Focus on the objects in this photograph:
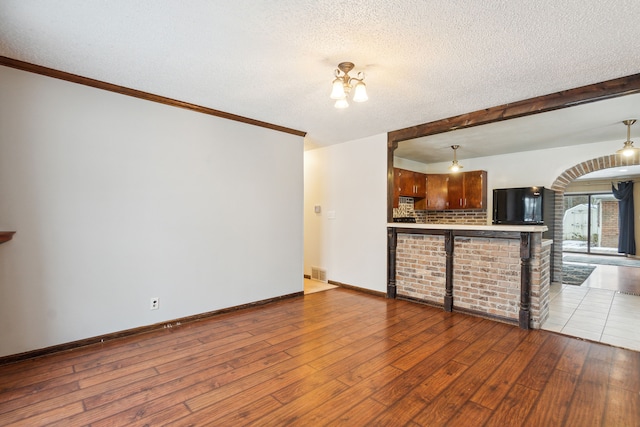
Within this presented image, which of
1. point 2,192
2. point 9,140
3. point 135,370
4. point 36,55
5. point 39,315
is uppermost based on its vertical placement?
point 36,55

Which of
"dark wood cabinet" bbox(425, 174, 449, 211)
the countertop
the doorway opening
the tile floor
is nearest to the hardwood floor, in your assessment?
the tile floor

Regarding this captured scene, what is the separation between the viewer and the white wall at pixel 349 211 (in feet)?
15.1

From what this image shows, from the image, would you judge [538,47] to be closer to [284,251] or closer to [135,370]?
[284,251]

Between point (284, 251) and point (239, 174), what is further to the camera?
point (284, 251)

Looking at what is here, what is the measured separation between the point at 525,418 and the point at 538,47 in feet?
8.10

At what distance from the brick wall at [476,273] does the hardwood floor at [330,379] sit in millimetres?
327

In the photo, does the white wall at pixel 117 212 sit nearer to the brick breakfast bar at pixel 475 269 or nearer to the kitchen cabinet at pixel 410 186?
the brick breakfast bar at pixel 475 269

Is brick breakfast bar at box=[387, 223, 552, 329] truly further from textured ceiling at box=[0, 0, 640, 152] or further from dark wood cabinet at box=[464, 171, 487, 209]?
dark wood cabinet at box=[464, 171, 487, 209]

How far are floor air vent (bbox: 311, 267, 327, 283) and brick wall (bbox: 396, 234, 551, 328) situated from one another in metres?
1.44

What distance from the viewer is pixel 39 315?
256cm

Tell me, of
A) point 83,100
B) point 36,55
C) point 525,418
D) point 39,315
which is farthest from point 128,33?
point 525,418

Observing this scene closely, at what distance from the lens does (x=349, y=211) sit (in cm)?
498

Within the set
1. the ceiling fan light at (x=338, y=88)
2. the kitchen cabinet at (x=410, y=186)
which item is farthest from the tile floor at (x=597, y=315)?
the ceiling fan light at (x=338, y=88)

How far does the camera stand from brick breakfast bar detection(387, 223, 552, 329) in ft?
10.7
